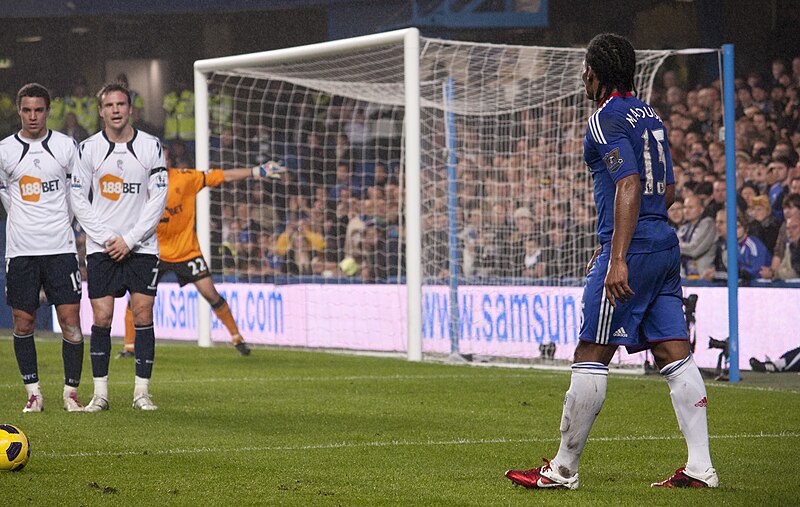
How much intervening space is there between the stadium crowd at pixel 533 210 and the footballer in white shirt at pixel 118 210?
5.78 metres

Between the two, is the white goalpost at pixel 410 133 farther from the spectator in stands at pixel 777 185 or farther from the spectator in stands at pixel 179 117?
A: the spectator in stands at pixel 179 117

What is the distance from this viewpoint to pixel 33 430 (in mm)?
7301

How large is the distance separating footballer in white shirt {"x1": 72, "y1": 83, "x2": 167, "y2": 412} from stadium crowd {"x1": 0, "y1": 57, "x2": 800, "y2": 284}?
19.0 feet

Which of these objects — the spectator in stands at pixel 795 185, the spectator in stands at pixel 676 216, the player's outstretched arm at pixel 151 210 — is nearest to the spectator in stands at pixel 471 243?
the spectator in stands at pixel 676 216

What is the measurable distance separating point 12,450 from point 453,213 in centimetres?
832

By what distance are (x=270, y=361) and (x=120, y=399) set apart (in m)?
3.89

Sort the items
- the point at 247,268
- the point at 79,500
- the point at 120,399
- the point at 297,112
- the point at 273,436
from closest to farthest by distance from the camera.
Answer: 1. the point at 79,500
2. the point at 273,436
3. the point at 120,399
4. the point at 247,268
5. the point at 297,112

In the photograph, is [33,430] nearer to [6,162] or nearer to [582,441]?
[6,162]

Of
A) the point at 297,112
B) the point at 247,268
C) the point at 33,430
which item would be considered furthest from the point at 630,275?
the point at 297,112

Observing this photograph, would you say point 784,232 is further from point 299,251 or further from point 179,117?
point 179,117

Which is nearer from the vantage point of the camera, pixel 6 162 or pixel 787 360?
pixel 6 162

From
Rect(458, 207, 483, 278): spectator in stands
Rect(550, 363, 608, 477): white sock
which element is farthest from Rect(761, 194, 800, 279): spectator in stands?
Rect(550, 363, 608, 477): white sock

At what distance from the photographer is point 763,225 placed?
1332 cm

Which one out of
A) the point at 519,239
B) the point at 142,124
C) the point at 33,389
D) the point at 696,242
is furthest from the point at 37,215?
the point at 142,124
